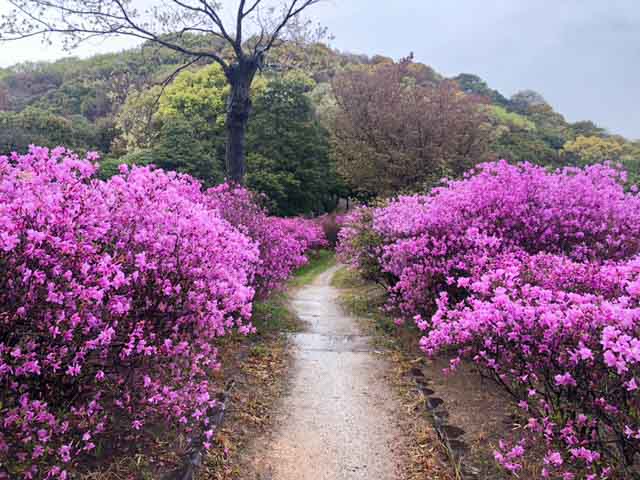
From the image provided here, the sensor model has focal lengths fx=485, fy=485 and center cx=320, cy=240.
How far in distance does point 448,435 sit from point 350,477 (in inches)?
42.3

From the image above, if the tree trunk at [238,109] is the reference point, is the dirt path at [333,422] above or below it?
below

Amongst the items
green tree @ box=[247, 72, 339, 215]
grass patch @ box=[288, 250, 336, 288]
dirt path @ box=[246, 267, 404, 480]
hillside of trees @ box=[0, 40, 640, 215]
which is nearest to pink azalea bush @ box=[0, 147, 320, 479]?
dirt path @ box=[246, 267, 404, 480]

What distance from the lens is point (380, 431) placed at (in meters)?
4.73

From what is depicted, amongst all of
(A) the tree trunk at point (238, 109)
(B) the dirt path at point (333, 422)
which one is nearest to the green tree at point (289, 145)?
(A) the tree trunk at point (238, 109)

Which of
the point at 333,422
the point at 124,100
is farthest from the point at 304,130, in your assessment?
the point at 333,422

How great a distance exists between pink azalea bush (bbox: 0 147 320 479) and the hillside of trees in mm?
9838

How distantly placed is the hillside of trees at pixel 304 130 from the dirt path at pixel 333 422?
859 cm

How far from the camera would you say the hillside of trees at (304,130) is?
22578 millimetres

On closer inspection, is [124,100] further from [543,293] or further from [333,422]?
[543,293]

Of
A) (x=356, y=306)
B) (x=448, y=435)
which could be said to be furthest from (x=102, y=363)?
(x=356, y=306)

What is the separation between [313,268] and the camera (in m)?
24.3

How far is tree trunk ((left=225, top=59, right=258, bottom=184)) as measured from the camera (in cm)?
1077

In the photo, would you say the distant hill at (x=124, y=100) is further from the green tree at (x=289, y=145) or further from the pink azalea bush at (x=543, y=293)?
the pink azalea bush at (x=543, y=293)

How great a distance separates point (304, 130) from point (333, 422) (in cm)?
3089
